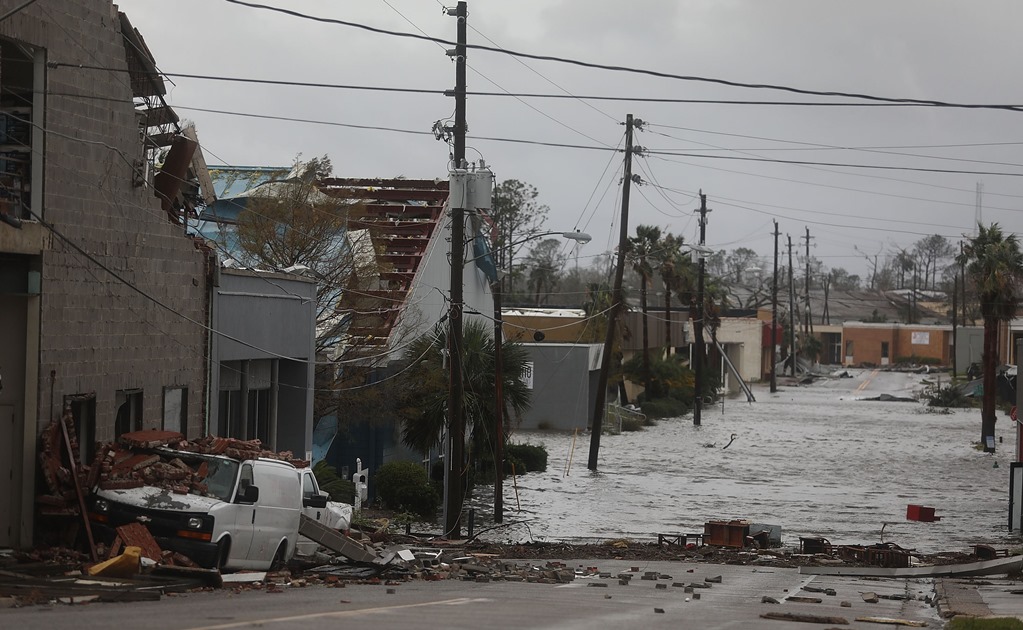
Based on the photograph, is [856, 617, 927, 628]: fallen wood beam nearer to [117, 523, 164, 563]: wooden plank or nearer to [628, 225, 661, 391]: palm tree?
[117, 523, 164, 563]: wooden plank

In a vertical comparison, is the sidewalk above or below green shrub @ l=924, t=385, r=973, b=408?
above

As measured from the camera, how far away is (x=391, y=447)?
129ft

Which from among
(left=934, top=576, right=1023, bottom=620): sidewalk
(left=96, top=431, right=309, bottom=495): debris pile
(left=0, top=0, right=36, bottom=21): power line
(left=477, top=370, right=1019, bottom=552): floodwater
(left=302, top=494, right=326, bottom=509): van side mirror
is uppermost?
(left=0, top=0, right=36, bottom=21): power line

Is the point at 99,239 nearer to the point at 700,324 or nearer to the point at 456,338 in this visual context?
the point at 456,338

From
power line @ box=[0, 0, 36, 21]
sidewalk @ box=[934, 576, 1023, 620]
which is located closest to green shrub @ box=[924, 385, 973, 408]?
sidewalk @ box=[934, 576, 1023, 620]

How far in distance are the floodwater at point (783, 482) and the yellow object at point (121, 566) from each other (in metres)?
15.1

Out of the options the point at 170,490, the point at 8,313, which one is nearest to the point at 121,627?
the point at 170,490

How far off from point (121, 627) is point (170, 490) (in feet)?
19.7

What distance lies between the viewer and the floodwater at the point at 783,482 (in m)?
31.2

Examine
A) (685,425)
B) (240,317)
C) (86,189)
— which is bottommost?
(685,425)

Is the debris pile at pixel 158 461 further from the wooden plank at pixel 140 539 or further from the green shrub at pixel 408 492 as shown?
the green shrub at pixel 408 492

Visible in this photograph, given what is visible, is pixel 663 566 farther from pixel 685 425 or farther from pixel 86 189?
pixel 685 425

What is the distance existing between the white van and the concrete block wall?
1.96m

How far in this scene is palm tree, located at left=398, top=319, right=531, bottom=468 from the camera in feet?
109
